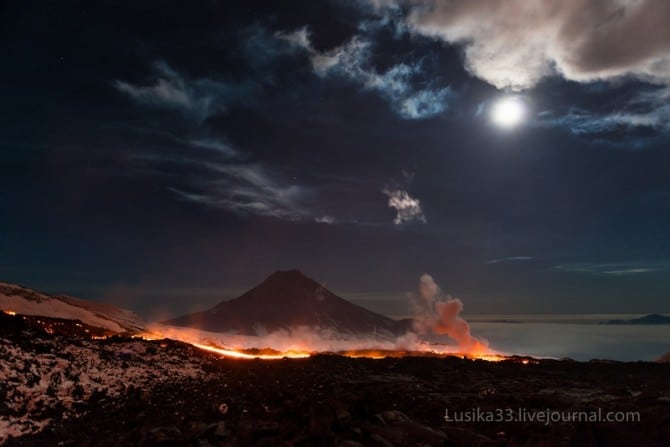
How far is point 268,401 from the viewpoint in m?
26.7

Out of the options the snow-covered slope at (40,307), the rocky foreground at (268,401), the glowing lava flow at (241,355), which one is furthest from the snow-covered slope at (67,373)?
the snow-covered slope at (40,307)

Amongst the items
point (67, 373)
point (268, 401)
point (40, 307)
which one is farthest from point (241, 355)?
point (268, 401)

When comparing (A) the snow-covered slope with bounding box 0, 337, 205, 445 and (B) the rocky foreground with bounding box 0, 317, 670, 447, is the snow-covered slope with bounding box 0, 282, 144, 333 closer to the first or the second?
(B) the rocky foreground with bounding box 0, 317, 670, 447

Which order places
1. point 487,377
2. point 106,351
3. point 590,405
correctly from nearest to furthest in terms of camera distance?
point 590,405, point 106,351, point 487,377

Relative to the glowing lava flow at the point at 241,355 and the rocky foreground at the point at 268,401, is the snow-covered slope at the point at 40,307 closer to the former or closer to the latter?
the glowing lava flow at the point at 241,355

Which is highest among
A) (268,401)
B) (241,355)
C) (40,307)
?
(40,307)

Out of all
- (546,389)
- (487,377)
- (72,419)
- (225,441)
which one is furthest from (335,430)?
(487,377)

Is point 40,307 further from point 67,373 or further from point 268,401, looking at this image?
point 268,401

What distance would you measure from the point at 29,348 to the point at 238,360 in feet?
57.9

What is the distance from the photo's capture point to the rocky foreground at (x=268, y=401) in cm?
2048

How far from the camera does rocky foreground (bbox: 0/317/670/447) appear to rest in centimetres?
2048

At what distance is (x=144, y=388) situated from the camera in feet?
99.0

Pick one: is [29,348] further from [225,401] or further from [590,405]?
[590,405]

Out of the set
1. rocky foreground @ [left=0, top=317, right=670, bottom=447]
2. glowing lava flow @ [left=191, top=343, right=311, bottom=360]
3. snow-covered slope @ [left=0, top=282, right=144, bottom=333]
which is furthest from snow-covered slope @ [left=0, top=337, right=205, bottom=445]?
snow-covered slope @ [left=0, top=282, right=144, bottom=333]
